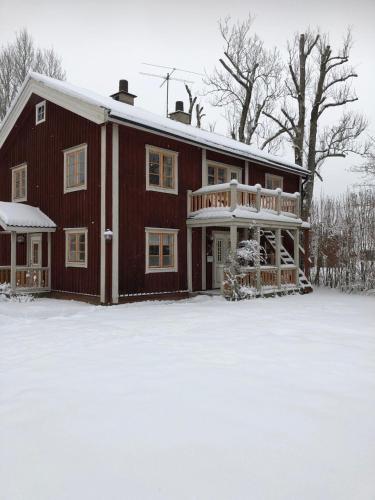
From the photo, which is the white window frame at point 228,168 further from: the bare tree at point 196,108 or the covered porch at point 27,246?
the bare tree at point 196,108

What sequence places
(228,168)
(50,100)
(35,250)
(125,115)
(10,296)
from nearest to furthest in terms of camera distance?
(125,115), (10,296), (50,100), (35,250), (228,168)

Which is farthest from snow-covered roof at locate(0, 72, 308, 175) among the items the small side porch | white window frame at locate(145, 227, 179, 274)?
white window frame at locate(145, 227, 179, 274)

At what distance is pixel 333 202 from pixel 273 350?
14713 millimetres

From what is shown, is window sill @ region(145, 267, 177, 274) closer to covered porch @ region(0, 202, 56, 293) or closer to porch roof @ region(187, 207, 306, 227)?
porch roof @ region(187, 207, 306, 227)

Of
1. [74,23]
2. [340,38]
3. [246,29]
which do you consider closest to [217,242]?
[74,23]

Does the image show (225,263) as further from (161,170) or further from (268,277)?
(161,170)

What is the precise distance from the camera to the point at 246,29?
27.6 m

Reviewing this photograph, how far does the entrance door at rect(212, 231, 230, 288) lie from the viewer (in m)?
16.6

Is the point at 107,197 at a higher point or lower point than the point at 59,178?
lower

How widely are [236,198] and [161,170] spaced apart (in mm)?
2931

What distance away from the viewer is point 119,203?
13.2 m

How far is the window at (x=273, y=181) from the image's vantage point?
19.7 meters

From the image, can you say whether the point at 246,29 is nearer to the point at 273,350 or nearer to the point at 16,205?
the point at 16,205

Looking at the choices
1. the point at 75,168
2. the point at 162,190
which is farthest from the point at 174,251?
the point at 75,168
